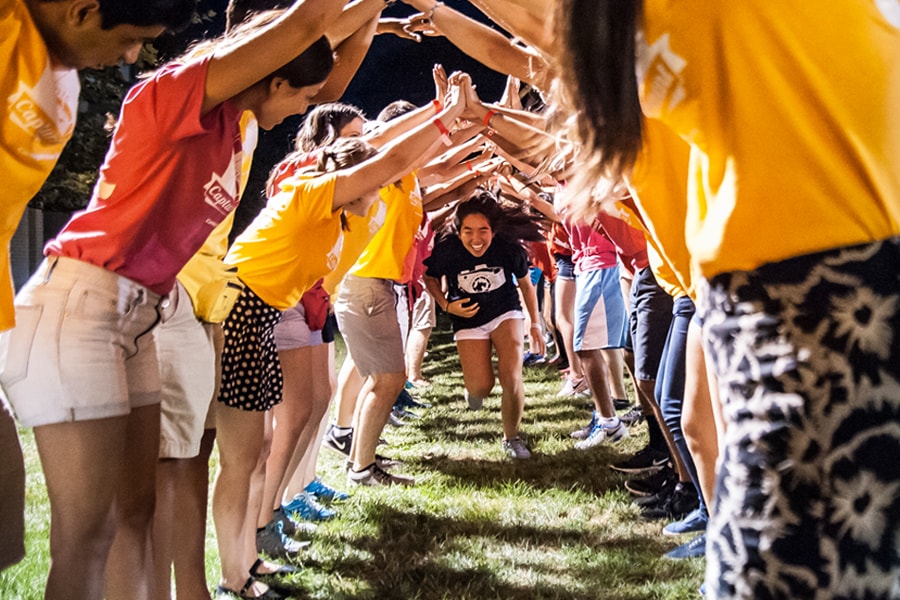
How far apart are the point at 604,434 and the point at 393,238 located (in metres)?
2.08

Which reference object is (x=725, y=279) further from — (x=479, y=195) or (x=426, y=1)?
(x=479, y=195)

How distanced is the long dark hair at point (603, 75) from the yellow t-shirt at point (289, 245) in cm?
195

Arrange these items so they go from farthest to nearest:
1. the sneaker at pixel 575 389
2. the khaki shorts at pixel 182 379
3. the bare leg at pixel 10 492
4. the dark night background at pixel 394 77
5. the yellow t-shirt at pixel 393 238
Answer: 1. the dark night background at pixel 394 77
2. the sneaker at pixel 575 389
3. the yellow t-shirt at pixel 393 238
4. the khaki shorts at pixel 182 379
5. the bare leg at pixel 10 492

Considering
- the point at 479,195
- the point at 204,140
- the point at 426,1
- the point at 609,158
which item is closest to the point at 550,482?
the point at 479,195

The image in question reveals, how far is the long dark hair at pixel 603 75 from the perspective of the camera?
111 centimetres

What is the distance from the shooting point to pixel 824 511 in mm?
948

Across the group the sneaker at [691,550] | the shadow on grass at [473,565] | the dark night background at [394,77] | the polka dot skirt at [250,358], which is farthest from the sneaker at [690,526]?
the dark night background at [394,77]

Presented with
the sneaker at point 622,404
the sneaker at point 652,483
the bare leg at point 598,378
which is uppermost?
the bare leg at point 598,378

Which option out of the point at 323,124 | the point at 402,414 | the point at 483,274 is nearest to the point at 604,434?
the point at 483,274

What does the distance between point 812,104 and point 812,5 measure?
130 mm

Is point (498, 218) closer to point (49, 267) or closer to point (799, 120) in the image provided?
point (49, 267)

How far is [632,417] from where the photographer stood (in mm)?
6305

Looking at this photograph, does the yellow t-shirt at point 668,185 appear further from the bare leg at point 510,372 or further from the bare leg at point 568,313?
the bare leg at point 568,313

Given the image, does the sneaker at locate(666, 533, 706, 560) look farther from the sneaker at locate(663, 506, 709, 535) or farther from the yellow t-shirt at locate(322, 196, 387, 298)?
the yellow t-shirt at locate(322, 196, 387, 298)
